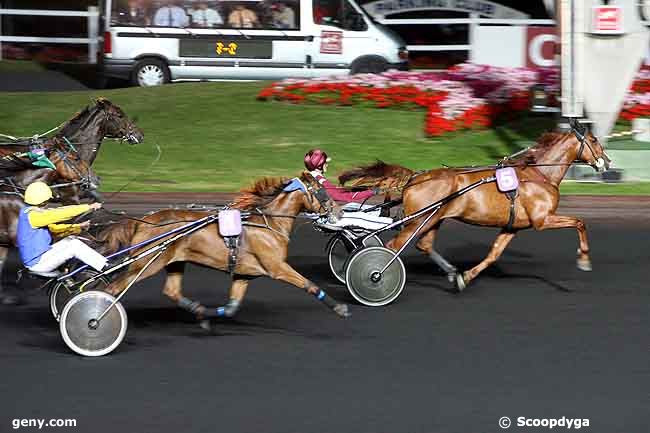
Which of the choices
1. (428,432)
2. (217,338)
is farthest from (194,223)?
(428,432)

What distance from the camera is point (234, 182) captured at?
1488 centimetres

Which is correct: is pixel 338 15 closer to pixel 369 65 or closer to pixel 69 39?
Result: pixel 369 65

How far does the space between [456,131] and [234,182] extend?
13.4ft

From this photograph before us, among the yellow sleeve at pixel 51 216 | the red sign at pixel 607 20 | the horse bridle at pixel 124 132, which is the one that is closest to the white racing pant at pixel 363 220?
the yellow sleeve at pixel 51 216

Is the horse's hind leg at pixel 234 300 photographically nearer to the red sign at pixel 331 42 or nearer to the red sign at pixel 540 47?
the red sign at pixel 540 47

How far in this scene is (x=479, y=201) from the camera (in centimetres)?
964

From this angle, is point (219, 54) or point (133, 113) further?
point (219, 54)

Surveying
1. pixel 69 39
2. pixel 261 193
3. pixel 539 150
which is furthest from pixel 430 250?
pixel 69 39

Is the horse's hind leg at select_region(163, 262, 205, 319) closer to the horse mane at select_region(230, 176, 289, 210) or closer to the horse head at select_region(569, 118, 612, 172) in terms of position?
the horse mane at select_region(230, 176, 289, 210)

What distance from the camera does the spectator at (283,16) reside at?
20.9m

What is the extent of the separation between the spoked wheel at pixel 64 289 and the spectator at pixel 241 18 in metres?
13.0

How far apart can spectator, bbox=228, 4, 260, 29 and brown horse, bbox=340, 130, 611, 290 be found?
11.4 m

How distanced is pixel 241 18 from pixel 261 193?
42.3ft

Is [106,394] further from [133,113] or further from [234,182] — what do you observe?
[133,113]
